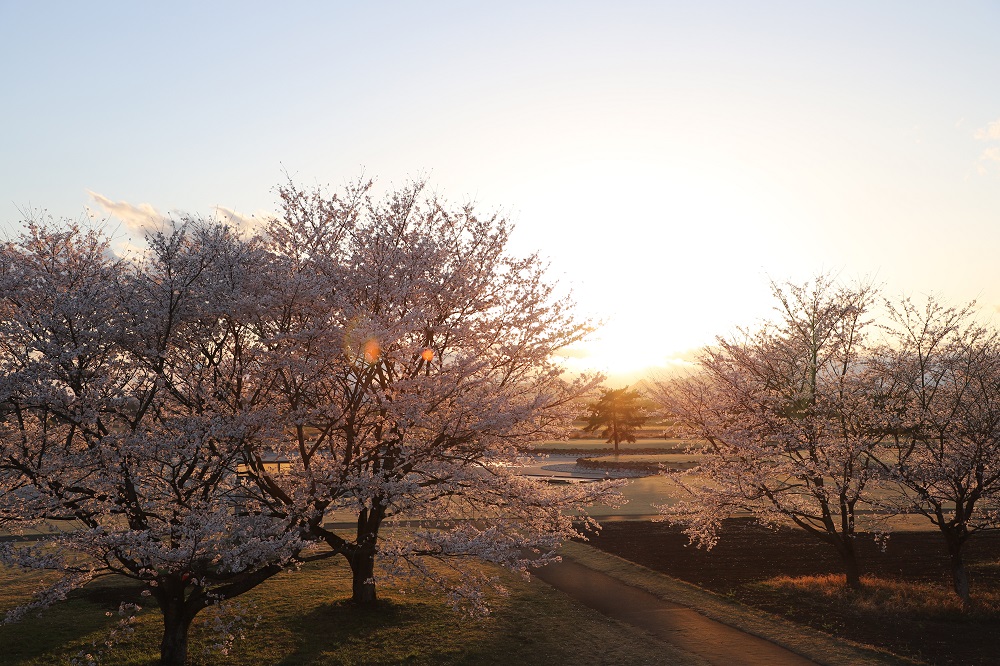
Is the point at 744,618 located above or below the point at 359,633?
below

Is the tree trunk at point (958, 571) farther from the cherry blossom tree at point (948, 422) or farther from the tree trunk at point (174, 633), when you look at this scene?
the tree trunk at point (174, 633)

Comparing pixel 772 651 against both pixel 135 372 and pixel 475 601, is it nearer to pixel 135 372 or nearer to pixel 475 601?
pixel 475 601

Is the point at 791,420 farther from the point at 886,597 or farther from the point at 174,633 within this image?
the point at 174,633

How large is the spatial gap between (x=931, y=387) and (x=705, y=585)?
853cm

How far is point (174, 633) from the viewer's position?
13.4m

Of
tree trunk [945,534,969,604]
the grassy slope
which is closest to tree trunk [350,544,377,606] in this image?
the grassy slope

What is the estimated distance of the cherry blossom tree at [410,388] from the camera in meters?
13.6

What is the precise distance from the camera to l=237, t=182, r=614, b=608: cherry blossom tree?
1356 centimetres

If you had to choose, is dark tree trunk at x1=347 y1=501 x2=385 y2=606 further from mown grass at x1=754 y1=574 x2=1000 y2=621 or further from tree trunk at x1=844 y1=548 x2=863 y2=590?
tree trunk at x1=844 y1=548 x2=863 y2=590

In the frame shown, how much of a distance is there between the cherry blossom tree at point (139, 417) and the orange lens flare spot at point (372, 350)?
2.19 meters

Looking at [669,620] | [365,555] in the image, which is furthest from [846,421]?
[365,555]

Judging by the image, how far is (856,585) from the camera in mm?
19656

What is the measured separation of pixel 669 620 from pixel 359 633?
7.63 m

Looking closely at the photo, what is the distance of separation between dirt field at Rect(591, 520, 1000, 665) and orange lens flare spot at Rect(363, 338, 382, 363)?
12311 millimetres
